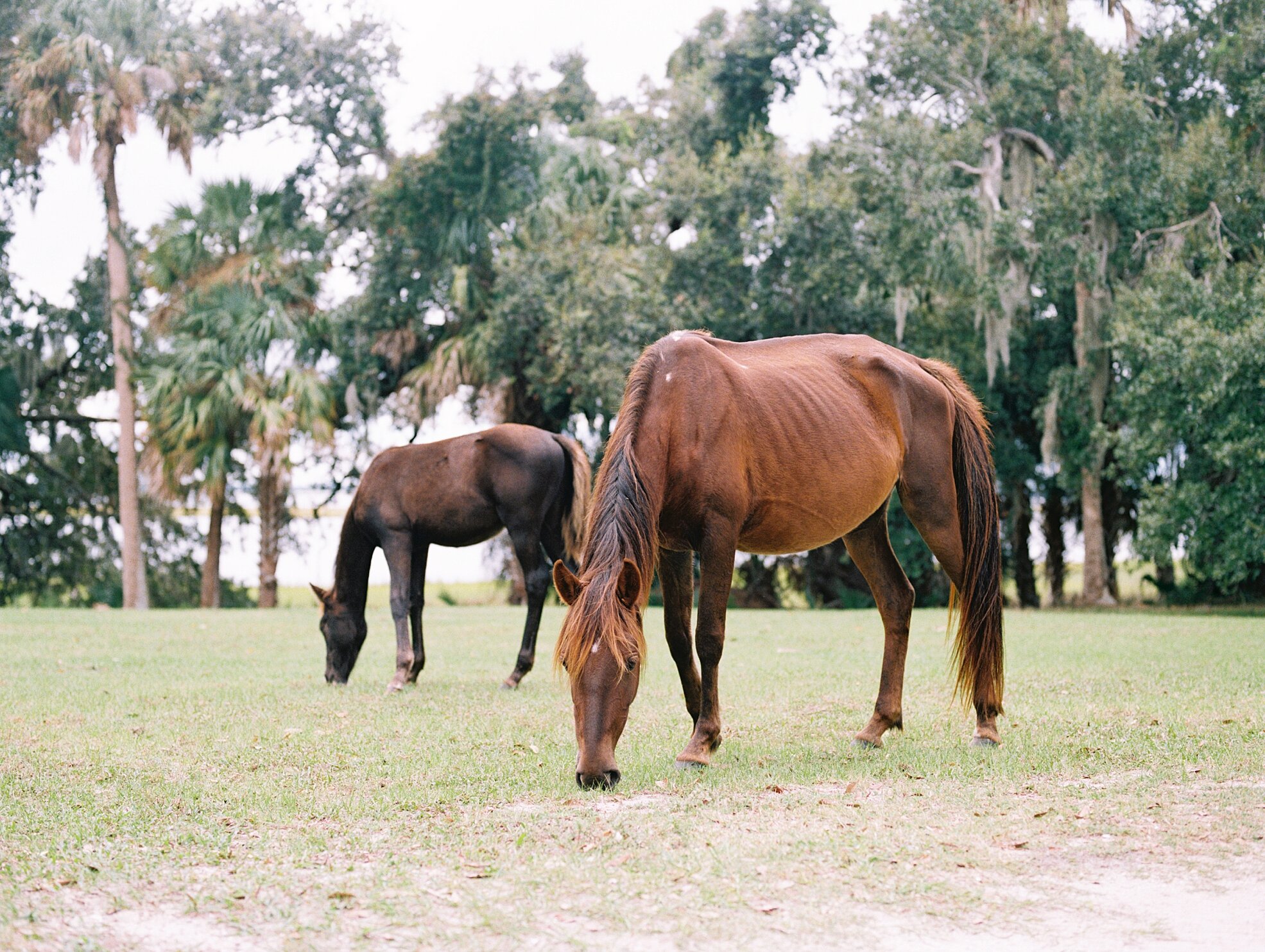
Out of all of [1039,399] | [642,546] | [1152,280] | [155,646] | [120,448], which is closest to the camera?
[642,546]

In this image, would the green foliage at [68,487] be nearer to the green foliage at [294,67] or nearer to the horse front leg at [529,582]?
the green foliage at [294,67]

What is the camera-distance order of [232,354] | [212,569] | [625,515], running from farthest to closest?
[212,569] < [232,354] < [625,515]

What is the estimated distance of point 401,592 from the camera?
912cm

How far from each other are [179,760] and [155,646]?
26.6ft

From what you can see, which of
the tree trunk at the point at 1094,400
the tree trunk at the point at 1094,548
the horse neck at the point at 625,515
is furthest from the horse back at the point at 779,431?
the tree trunk at the point at 1094,548

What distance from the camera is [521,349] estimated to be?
2538cm

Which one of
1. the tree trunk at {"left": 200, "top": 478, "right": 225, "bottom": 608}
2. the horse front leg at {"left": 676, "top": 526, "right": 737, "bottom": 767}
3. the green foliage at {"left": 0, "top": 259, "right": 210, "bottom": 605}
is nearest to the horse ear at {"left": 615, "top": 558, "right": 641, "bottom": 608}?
the horse front leg at {"left": 676, "top": 526, "right": 737, "bottom": 767}

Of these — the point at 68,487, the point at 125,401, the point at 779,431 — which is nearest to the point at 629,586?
the point at 779,431

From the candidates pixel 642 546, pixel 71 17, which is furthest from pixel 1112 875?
pixel 71 17

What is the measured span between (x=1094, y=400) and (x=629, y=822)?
20019 millimetres

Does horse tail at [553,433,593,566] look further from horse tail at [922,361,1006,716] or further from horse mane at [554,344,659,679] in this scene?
horse mane at [554,344,659,679]

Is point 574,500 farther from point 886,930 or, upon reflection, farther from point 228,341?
point 228,341

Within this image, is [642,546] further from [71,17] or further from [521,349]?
[71,17]

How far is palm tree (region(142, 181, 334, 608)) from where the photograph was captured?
24.3 metres
